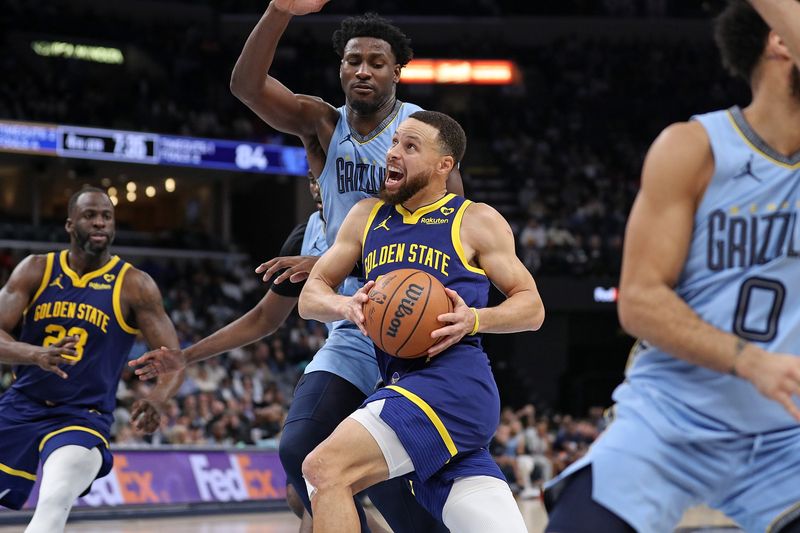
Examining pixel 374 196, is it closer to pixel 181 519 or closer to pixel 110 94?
pixel 181 519

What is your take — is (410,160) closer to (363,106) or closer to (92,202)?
(363,106)

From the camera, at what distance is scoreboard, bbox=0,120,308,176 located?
816 inches

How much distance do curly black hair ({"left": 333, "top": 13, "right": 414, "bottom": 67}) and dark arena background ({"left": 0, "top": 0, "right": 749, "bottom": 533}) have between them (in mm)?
10228

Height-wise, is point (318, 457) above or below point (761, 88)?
below

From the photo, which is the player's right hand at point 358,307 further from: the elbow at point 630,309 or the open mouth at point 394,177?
the elbow at point 630,309

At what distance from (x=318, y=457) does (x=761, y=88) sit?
2089 mm

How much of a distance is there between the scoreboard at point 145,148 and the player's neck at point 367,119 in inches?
653

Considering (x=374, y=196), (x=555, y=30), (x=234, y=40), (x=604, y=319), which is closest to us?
(x=374, y=196)

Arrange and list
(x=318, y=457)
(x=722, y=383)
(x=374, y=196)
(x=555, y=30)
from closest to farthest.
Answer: (x=722, y=383) → (x=318, y=457) → (x=374, y=196) → (x=555, y=30)

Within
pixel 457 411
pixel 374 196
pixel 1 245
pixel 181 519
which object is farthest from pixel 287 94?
pixel 1 245

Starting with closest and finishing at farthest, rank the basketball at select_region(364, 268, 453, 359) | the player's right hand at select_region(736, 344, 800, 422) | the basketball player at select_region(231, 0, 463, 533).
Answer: the player's right hand at select_region(736, 344, 800, 422)
the basketball at select_region(364, 268, 453, 359)
the basketball player at select_region(231, 0, 463, 533)

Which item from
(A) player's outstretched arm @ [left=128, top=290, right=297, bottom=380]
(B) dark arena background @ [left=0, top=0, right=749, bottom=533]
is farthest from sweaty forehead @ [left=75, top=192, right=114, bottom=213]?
(B) dark arena background @ [left=0, top=0, right=749, bottom=533]

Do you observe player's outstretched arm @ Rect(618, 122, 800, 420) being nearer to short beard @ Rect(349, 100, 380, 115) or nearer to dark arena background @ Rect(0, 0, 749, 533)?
short beard @ Rect(349, 100, 380, 115)

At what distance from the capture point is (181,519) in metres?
12.3
